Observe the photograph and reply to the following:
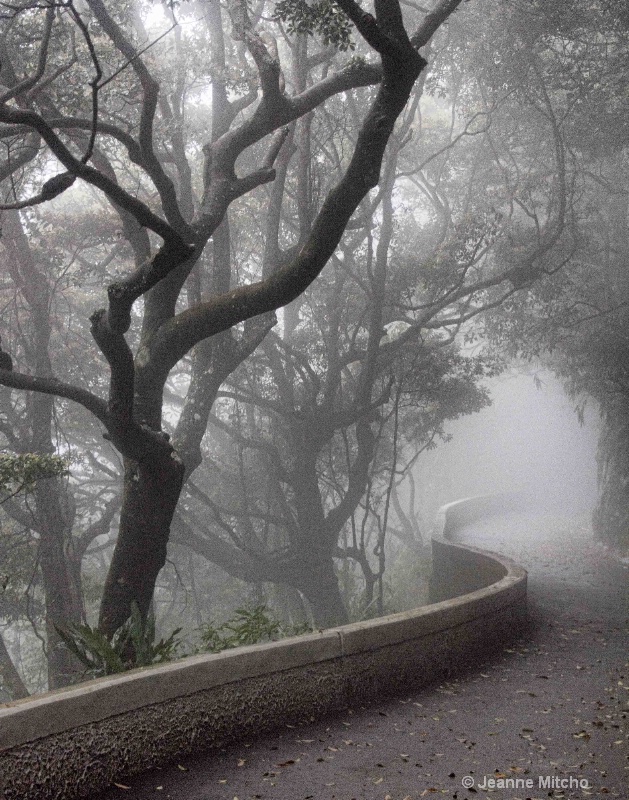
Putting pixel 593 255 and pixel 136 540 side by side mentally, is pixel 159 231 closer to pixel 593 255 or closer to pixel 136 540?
pixel 136 540

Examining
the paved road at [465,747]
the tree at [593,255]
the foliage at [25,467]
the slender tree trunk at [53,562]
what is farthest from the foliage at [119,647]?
the tree at [593,255]

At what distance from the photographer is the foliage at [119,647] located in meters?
4.78

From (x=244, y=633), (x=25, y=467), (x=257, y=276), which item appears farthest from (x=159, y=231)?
(x=257, y=276)

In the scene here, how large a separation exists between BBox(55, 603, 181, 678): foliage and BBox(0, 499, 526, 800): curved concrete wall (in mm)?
634

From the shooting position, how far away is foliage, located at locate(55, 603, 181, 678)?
4781 mm

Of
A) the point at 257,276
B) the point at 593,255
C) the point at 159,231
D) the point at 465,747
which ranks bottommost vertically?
the point at 465,747

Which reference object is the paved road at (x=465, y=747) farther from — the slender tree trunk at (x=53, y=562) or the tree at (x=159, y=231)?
the slender tree trunk at (x=53, y=562)

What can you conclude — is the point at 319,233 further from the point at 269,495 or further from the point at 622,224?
the point at 622,224

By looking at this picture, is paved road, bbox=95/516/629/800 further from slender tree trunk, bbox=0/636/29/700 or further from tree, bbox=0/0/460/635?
slender tree trunk, bbox=0/636/29/700

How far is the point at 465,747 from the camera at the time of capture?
176 inches

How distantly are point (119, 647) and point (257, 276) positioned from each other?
13501 millimetres

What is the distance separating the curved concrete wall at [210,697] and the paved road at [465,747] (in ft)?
0.44

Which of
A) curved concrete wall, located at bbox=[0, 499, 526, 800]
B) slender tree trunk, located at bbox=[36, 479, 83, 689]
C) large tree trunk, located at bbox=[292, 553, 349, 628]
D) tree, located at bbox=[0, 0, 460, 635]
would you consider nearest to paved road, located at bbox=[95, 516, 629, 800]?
curved concrete wall, located at bbox=[0, 499, 526, 800]

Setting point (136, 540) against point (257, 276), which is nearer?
point (136, 540)
